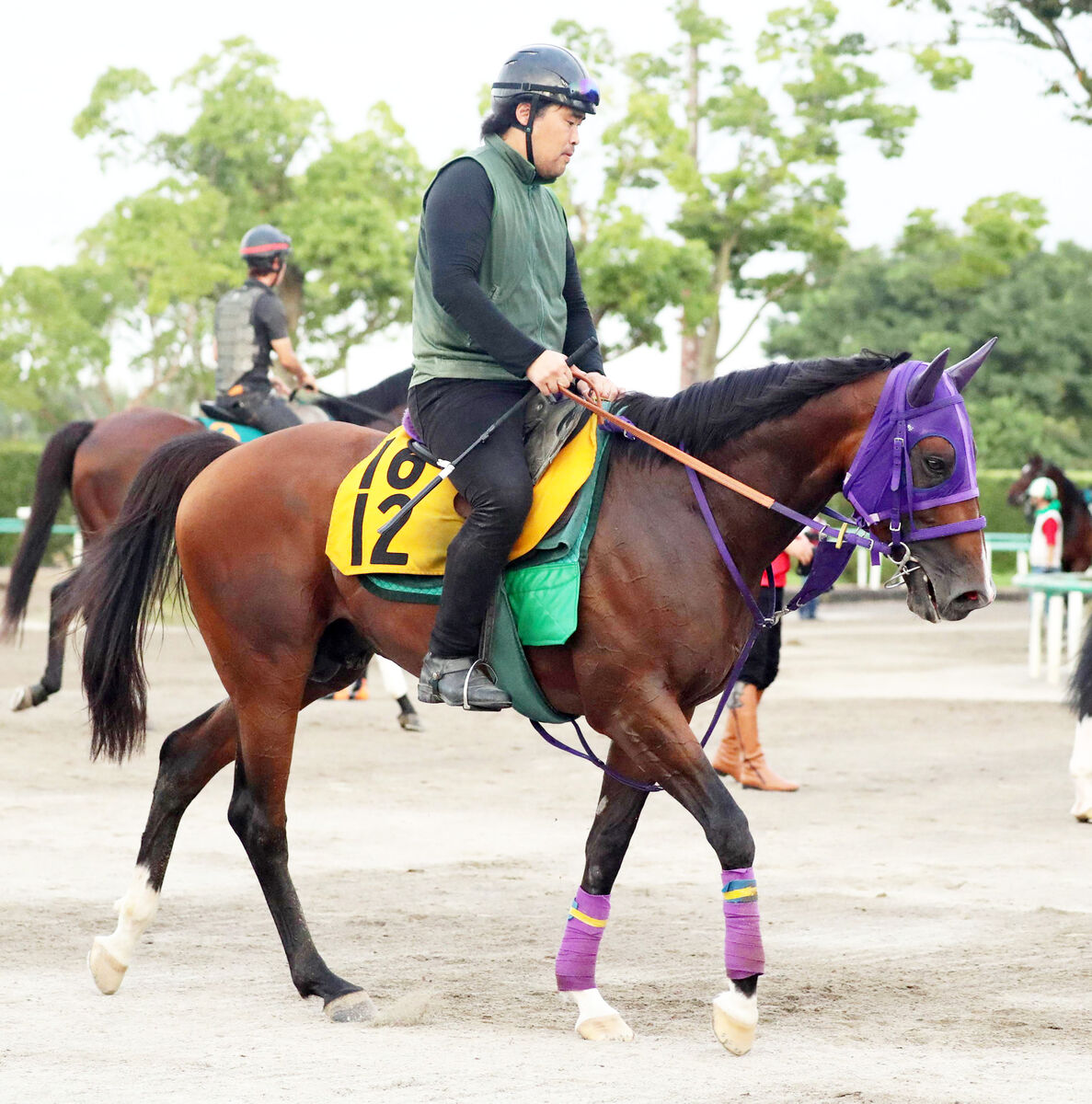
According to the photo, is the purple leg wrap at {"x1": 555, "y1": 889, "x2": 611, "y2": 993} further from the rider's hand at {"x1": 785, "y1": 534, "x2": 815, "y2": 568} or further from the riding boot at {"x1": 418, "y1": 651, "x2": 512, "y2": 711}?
the rider's hand at {"x1": 785, "y1": 534, "x2": 815, "y2": 568}

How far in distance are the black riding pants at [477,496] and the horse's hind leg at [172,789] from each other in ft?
3.57

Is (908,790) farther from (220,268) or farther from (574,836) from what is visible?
(220,268)

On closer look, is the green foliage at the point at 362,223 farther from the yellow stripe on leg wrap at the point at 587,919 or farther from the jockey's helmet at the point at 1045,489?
the yellow stripe on leg wrap at the point at 587,919

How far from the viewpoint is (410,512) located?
198 inches

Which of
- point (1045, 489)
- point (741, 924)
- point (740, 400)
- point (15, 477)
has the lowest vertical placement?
point (15, 477)

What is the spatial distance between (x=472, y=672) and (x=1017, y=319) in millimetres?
53265

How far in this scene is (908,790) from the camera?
9602mm

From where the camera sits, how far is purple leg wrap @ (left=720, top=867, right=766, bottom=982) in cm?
446

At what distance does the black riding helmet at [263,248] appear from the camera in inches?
432

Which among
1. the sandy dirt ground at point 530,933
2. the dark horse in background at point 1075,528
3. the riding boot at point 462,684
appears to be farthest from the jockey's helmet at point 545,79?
the dark horse in background at point 1075,528

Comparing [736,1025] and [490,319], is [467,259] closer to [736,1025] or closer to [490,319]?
[490,319]

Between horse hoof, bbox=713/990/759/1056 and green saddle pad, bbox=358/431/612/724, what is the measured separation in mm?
1072


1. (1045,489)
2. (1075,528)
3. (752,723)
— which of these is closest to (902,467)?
(752,723)

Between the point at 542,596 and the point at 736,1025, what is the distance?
4.33ft
